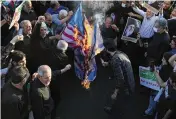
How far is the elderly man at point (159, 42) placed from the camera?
255 inches

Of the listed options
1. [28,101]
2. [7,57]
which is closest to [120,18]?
[7,57]

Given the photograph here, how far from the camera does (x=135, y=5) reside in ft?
26.3

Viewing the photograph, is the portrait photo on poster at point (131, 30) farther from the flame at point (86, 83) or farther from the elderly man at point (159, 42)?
the flame at point (86, 83)

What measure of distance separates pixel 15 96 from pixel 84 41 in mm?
2166

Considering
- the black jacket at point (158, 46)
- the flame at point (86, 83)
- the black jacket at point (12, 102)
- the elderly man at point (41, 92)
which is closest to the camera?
the black jacket at point (12, 102)

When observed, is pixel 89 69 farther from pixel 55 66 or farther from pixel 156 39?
pixel 156 39

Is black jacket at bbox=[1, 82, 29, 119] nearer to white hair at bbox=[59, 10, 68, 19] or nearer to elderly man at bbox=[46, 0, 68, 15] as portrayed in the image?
white hair at bbox=[59, 10, 68, 19]

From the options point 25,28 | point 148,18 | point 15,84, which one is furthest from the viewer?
point 148,18

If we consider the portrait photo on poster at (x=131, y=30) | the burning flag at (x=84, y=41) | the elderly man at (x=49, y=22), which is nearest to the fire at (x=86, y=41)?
the burning flag at (x=84, y=41)

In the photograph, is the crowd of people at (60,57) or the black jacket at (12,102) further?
the crowd of people at (60,57)

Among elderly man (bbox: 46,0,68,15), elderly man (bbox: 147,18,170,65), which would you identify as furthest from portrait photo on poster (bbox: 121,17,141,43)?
elderly man (bbox: 46,0,68,15)

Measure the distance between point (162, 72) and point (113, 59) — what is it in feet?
2.98

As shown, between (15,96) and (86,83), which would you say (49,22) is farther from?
(15,96)

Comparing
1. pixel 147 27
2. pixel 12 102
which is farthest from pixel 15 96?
pixel 147 27
